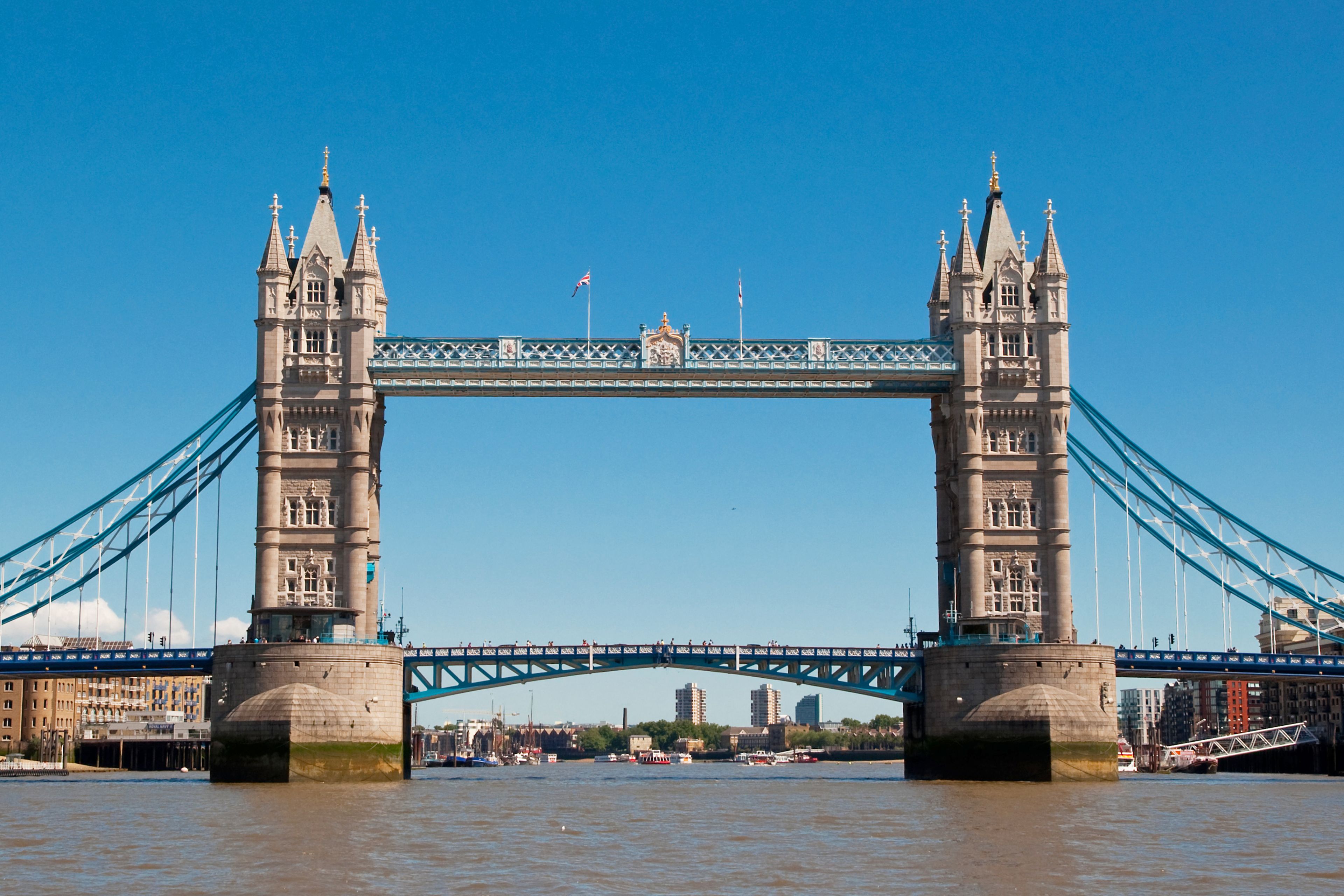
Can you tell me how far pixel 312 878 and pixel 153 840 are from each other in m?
11.1

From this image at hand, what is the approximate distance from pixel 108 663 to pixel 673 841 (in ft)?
149

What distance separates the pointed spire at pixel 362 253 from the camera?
89625mm

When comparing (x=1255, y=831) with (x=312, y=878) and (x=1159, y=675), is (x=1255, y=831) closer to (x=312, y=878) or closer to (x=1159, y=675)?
(x=312, y=878)

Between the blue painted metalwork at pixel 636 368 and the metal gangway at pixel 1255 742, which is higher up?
the blue painted metalwork at pixel 636 368

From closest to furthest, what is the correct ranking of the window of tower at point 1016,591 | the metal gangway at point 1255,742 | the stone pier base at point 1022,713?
the stone pier base at point 1022,713 → the window of tower at point 1016,591 → the metal gangway at point 1255,742

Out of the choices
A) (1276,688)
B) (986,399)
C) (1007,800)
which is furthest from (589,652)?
(1276,688)

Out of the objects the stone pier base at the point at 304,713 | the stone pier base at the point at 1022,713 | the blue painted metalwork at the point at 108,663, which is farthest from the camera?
the blue painted metalwork at the point at 108,663

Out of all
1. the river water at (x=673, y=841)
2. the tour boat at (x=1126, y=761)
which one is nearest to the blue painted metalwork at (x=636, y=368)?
the river water at (x=673, y=841)

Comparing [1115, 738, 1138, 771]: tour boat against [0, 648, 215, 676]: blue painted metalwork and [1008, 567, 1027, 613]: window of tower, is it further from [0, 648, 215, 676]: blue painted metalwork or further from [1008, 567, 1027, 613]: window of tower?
[0, 648, 215, 676]: blue painted metalwork

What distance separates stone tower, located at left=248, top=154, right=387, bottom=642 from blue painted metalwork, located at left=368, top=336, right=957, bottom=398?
2.03 metres

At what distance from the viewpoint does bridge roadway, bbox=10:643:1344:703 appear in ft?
291

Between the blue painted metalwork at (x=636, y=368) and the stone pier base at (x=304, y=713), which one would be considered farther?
the blue painted metalwork at (x=636, y=368)

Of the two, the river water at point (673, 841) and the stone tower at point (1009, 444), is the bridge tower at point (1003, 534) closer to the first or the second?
the stone tower at point (1009, 444)

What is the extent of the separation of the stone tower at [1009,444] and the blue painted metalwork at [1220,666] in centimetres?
363
